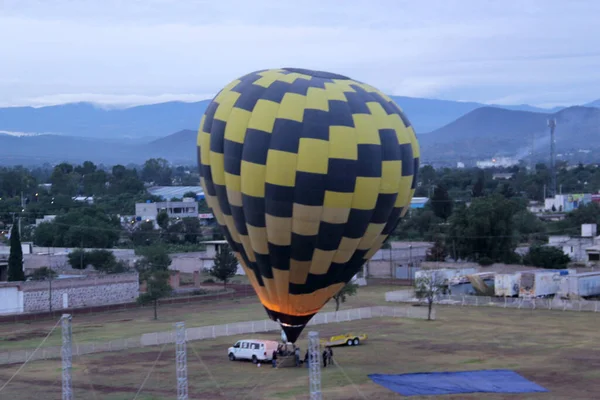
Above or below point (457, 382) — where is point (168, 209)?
above

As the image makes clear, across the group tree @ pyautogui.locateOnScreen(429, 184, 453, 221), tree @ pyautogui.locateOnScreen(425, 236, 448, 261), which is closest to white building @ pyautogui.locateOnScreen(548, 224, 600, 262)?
tree @ pyautogui.locateOnScreen(425, 236, 448, 261)

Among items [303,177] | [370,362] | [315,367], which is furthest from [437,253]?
[315,367]

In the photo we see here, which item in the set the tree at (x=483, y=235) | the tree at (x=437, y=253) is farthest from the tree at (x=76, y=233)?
the tree at (x=483, y=235)

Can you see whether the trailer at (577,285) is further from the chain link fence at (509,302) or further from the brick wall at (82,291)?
the brick wall at (82,291)

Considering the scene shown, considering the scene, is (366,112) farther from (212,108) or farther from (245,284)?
(245,284)

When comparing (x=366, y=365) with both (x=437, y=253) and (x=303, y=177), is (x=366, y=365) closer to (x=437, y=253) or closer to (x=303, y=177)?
(x=303, y=177)

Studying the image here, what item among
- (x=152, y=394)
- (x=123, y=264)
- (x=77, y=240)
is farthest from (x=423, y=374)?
(x=77, y=240)
